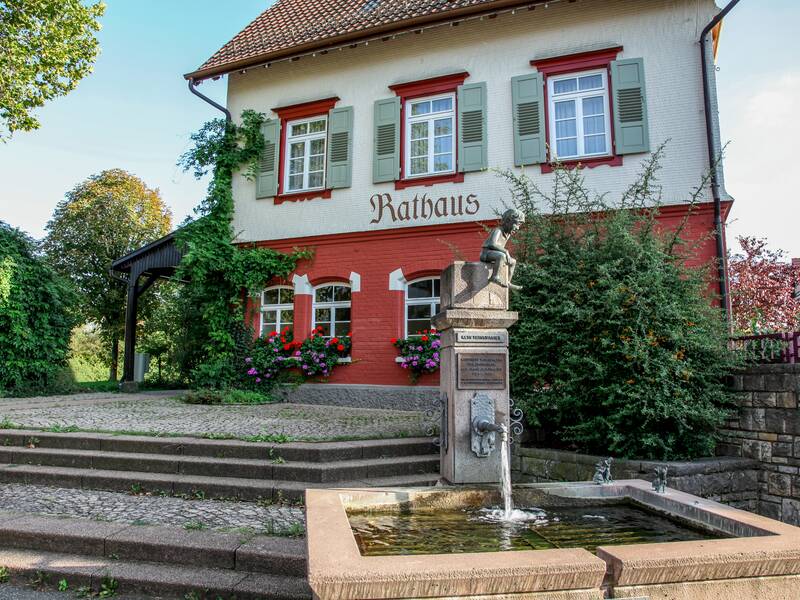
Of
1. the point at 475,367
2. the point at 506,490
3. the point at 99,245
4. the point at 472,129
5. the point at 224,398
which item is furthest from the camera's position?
the point at 99,245

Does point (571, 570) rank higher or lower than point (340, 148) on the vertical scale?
lower

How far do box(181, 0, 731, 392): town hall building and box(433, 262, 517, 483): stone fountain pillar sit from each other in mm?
5500

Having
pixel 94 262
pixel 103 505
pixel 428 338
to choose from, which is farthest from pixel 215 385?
pixel 94 262

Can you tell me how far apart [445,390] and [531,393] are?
80.4 inches

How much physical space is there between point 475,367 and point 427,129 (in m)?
7.92

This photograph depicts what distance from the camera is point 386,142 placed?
11.7 meters

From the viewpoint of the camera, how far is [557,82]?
1081 cm

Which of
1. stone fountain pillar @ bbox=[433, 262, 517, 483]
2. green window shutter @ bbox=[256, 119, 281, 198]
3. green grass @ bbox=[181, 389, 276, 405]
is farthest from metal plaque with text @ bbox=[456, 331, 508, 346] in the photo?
green window shutter @ bbox=[256, 119, 281, 198]

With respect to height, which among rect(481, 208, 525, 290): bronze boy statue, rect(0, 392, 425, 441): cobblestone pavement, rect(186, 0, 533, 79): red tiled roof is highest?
rect(186, 0, 533, 79): red tiled roof

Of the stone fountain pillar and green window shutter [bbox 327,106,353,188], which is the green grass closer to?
green window shutter [bbox 327,106,353,188]

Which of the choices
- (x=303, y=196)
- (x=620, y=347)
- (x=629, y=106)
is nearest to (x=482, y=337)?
(x=620, y=347)

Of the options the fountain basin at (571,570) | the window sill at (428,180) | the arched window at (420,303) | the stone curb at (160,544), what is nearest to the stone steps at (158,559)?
the stone curb at (160,544)

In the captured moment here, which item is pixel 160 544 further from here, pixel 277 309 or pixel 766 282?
pixel 766 282

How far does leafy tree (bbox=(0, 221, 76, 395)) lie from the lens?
12.7 m
